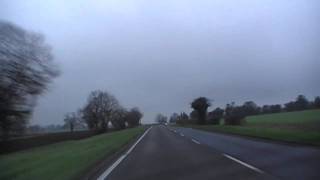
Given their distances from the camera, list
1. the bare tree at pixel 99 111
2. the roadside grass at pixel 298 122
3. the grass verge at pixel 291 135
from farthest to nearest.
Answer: the bare tree at pixel 99 111
the roadside grass at pixel 298 122
the grass verge at pixel 291 135

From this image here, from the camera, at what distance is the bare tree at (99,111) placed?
142500 mm

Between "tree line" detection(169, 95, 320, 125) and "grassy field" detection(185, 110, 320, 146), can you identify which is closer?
"grassy field" detection(185, 110, 320, 146)

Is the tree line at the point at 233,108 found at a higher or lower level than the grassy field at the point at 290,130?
higher

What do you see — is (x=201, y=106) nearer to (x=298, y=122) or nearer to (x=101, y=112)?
(x=101, y=112)

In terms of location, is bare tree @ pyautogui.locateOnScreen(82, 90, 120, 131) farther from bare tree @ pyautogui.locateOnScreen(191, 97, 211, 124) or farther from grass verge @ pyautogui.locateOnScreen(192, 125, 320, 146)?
grass verge @ pyautogui.locateOnScreen(192, 125, 320, 146)

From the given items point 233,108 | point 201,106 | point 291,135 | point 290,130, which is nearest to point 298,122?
point 290,130

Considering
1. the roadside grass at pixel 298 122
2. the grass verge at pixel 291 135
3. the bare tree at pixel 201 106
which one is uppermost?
the bare tree at pixel 201 106

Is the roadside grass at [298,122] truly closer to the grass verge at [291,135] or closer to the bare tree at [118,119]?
the grass verge at [291,135]

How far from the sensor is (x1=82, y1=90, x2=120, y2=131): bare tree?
14250 cm

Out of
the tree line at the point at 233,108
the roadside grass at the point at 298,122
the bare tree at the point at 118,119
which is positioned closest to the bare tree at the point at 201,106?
the tree line at the point at 233,108

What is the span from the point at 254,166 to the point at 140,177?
354cm

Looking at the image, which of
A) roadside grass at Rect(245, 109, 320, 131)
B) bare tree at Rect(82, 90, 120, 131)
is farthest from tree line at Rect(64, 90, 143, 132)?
roadside grass at Rect(245, 109, 320, 131)

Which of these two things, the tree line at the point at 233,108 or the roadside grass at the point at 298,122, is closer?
the roadside grass at the point at 298,122

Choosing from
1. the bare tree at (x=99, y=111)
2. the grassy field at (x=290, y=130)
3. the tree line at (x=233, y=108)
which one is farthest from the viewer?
the bare tree at (x=99, y=111)
